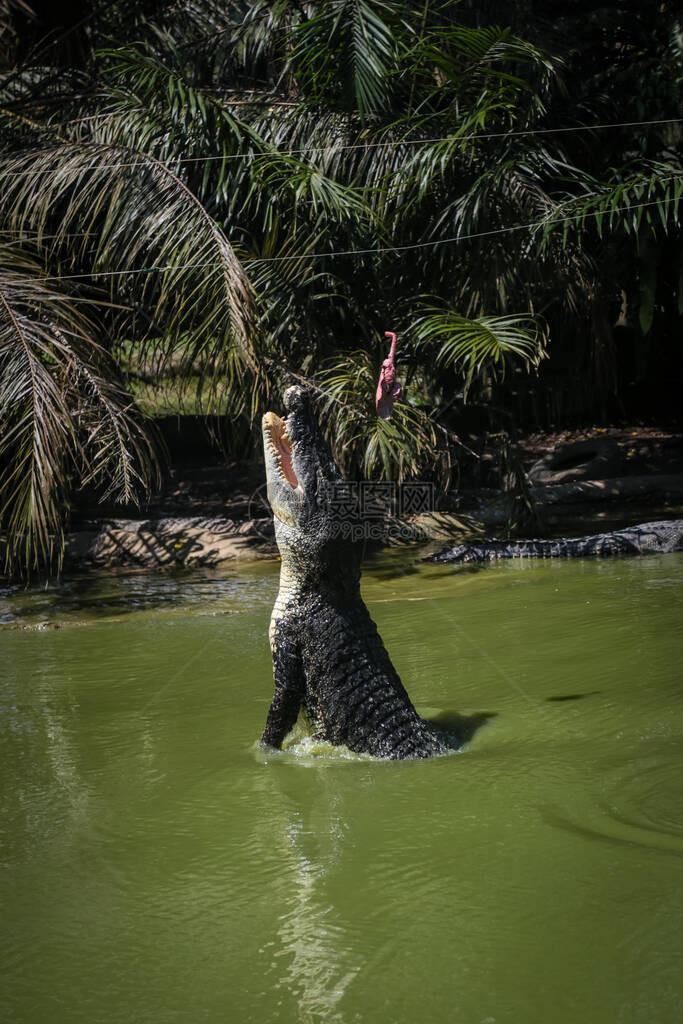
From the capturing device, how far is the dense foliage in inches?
323

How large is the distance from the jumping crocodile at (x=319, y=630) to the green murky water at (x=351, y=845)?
15 centimetres

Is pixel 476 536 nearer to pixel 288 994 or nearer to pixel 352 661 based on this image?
pixel 352 661

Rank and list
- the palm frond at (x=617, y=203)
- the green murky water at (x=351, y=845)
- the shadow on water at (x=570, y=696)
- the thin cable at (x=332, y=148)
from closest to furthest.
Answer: the green murky water at (x=351, y=845) → the shadow on water at (x=570, y=696) → the thin cable at (x=332, y=148) → the palm frond at (x=617, y=203)

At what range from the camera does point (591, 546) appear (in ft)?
27.7

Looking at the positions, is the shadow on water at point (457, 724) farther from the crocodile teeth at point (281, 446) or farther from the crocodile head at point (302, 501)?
the crocodile teeth at point (281, 446)

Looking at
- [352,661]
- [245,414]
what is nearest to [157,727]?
[352,661]

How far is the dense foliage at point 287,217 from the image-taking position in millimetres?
8195

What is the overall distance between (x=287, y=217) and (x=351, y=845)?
761 centimetres

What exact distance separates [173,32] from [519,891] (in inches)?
440

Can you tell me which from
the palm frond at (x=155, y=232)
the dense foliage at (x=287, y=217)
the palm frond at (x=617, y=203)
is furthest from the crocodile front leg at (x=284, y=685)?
the palm frond at (x=617, y=203)

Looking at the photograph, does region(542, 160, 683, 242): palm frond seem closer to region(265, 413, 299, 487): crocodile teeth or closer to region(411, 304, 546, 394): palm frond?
region(411, 304, 546, 394): palm frond

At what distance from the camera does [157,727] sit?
4637 millimetres

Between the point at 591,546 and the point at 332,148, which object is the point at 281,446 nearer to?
the point at 591,546

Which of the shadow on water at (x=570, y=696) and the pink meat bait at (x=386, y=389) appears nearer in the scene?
the pink meat bait at (x=386, y=389)
